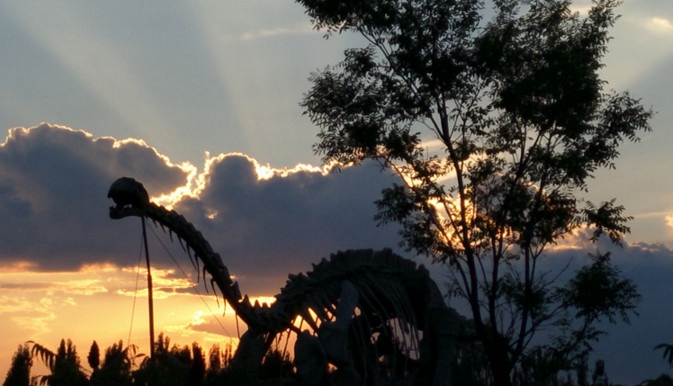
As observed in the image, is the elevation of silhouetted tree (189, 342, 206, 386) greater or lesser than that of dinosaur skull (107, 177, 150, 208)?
lesser

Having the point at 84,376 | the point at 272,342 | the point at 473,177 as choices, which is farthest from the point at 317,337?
the point at 473,177

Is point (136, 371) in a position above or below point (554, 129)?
below

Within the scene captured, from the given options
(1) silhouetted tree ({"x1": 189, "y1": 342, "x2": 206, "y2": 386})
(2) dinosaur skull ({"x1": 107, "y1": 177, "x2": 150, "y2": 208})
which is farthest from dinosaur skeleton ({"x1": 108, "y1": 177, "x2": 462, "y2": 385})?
(1) silhouetted tree ({"x1": 189, "y1": 342, "x2": 206, "y2": 386})

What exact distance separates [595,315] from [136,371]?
15.5 metres

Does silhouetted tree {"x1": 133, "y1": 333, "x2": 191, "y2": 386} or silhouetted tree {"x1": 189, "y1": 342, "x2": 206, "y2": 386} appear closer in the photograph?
silhouetted tree {"x1": 133, "y1": 333, "x2": 191, "y2": 386}

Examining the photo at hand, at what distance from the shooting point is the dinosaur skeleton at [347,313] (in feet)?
49.5

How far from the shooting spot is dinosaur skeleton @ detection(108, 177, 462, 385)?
49.5 feet

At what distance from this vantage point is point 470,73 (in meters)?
27.4

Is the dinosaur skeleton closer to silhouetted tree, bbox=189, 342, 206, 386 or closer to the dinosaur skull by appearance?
the dinosaur skull

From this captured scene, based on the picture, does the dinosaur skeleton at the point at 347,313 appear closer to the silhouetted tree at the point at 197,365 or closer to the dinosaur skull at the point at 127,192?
the dinosaur skull at the point at 127,192

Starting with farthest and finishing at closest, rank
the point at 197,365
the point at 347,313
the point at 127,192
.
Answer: the point at 197,365 < the point at 347,313 < the point at 127,192

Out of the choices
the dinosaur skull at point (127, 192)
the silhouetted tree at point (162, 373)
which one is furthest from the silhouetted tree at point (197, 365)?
the dinosaur skull at point (127, 192)

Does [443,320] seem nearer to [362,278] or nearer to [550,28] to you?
[362,278]

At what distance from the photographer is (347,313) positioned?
16.6m
